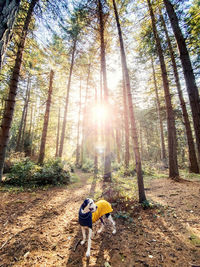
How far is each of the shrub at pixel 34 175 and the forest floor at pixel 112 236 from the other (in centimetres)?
210

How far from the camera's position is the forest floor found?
2112mm

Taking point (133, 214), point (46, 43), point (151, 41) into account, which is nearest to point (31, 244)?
point (133, 214)

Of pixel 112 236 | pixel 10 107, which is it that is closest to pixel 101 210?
pixel 112 236

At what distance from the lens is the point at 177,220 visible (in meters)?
3.18

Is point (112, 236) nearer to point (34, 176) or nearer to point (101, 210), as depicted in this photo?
point (101, 210)

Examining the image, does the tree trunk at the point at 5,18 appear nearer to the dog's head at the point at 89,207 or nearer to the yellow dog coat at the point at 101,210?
the dog's head at the point at 89,207

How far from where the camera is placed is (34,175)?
671cm

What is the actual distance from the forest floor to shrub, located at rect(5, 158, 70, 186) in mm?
2099

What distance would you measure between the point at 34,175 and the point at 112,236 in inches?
230

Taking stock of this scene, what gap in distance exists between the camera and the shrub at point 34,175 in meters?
6.44

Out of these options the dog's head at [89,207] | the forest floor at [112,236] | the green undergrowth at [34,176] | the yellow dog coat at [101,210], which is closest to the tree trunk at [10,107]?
the forest floor at [112,236]

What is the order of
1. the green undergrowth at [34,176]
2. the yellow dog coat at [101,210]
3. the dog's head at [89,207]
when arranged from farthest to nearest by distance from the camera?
the green undergrowth at [34,176]
the yellow dog coat at [101,210]
the dog's head at [89,207]

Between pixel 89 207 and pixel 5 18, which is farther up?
pixel 5 18

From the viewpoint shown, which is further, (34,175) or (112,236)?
(34,175)
